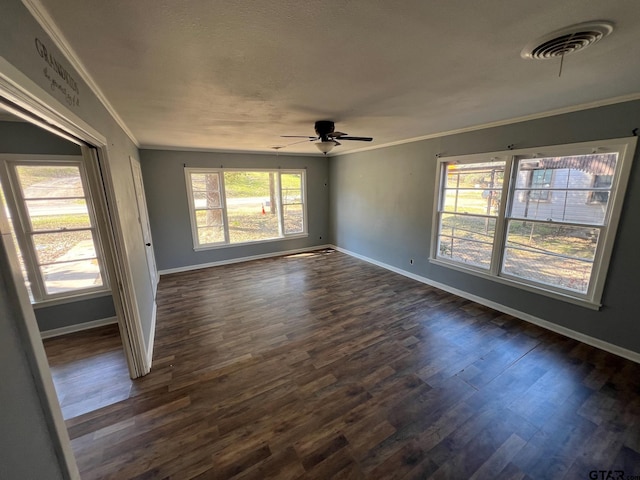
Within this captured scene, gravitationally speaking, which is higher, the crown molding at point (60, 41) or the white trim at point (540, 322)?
the crown molding at point (60, 41)

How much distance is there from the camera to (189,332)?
3.19 m

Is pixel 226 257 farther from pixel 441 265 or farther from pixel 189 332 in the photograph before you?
pixel 441 265

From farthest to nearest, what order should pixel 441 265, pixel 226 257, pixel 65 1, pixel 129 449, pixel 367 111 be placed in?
pixel 226 257 < pixel 441 265 < pixel 367 111 < pixel 129 449 < pixel 65 1

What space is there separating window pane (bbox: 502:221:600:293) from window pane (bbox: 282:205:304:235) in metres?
4.47

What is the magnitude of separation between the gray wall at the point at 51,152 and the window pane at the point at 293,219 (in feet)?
12.7

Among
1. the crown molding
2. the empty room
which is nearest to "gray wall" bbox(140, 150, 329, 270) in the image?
the empty room

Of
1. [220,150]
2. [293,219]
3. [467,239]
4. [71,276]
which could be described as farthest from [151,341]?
[467,239]

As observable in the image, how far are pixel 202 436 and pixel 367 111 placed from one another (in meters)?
3.24

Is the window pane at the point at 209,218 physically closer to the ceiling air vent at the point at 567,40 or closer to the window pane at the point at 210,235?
the window pane at the point at 210,235

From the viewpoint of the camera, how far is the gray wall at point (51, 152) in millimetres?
2725

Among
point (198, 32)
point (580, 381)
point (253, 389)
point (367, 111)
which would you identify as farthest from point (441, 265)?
point (198, 32)

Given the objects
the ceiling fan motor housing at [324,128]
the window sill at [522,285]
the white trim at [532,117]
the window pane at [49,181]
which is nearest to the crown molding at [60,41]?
the window pane at [49,181]

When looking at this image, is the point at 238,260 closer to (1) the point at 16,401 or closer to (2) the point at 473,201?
(2) the point at 473,201

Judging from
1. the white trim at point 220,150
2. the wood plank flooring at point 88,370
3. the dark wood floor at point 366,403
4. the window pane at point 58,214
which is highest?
the white trim at point 220,150
